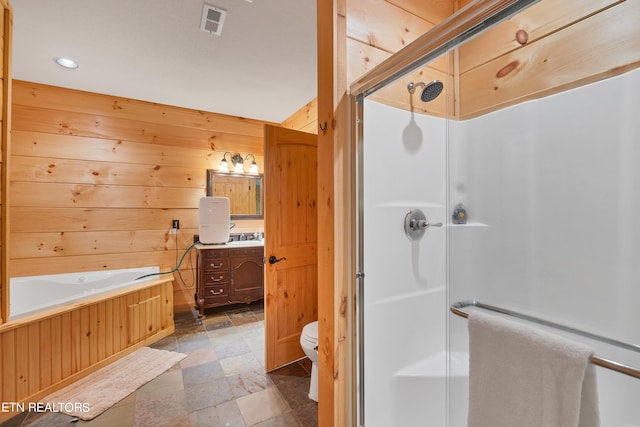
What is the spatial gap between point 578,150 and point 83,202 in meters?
4.09

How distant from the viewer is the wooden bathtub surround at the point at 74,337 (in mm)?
1692

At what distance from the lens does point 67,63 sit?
242cm

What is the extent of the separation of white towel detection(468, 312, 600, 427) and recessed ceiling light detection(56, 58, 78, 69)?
3501 millimetres

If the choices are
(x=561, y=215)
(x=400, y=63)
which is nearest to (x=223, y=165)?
(x=400, y=63)

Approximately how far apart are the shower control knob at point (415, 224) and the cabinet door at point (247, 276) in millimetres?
2241

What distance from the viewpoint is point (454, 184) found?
5.40 feet

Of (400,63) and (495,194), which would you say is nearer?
(400,63)

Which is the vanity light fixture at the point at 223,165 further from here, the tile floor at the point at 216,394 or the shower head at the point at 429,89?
the shower head at the point at 429,89

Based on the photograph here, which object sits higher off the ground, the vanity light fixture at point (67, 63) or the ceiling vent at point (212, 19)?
the vanity light fixture at point (67, 63)

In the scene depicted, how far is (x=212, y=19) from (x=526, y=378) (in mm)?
2490

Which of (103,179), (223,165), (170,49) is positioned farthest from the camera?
(223,165)

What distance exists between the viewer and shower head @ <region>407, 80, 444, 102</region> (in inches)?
59.7

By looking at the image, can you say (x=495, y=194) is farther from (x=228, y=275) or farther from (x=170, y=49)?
(x=228, y=275)

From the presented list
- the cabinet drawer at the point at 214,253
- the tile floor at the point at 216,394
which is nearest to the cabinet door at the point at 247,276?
the cabinet drawer at the point at 214,253
